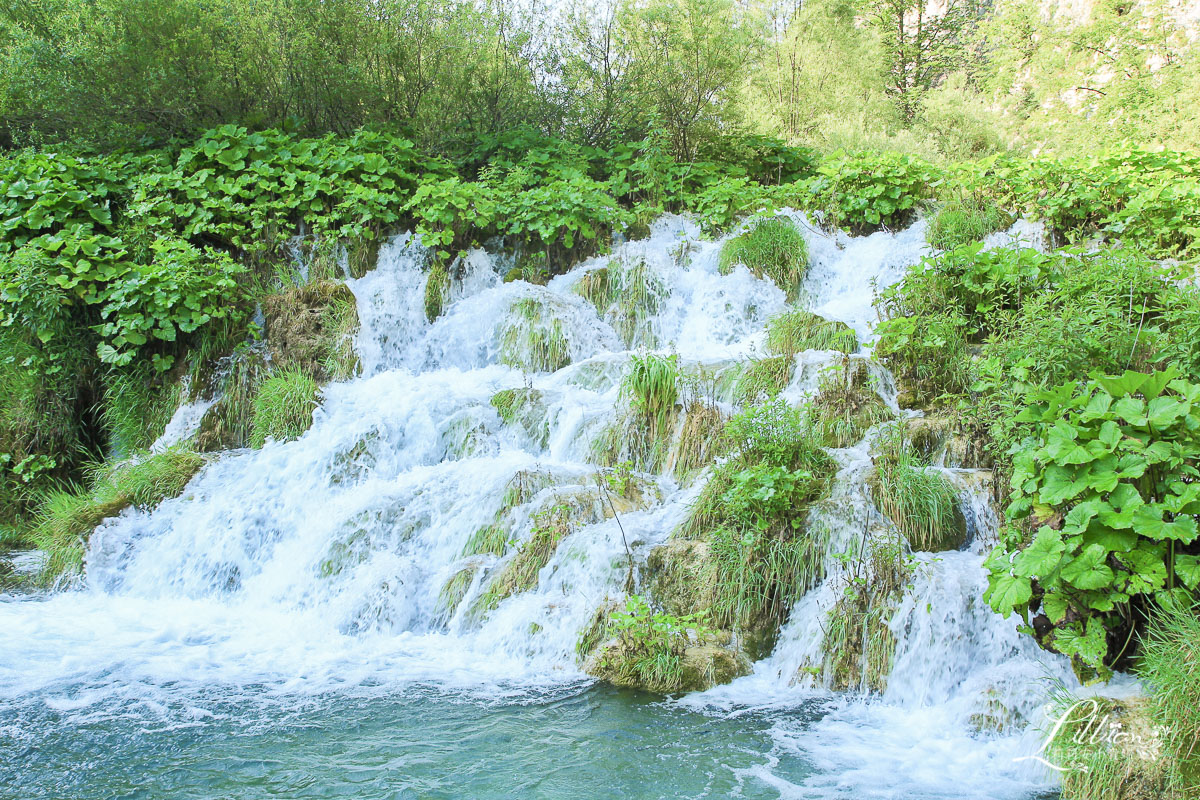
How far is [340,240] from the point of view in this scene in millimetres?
9297

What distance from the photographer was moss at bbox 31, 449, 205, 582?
6.00m

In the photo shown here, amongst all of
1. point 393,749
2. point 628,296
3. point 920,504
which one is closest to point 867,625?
point 920,504

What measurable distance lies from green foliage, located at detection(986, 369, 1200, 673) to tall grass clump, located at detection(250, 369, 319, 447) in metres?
5.85

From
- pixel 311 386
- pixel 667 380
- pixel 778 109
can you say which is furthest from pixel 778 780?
pixel 778 109

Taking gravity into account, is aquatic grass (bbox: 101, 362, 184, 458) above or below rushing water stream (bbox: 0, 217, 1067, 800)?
above

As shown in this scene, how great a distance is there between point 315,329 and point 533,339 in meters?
2.30

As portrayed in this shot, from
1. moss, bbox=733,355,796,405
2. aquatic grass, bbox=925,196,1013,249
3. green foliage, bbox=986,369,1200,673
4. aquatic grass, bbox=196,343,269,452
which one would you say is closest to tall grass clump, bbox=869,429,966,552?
green foliage, bbox=986,369,1200,673

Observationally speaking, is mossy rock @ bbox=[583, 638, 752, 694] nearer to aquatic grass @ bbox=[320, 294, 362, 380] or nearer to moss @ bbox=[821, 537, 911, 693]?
moss @ bbox=[821, 537, 911, 693]

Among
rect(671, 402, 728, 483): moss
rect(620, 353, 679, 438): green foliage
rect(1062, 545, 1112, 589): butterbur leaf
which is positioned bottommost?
rect(1062, 545, 1112, 589): butterbur leaf

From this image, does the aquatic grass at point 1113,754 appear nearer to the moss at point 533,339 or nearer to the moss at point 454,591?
the moss at point 454,591

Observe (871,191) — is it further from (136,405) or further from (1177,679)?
(136,405)

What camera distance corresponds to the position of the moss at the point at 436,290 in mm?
8836

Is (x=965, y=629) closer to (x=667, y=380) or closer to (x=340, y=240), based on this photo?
(x=667, y=380)

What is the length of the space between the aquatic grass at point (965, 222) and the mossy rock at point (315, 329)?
20.5 ft
